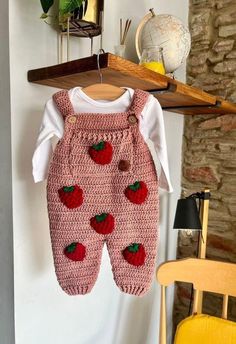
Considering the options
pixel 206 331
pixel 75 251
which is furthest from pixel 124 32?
pixel 206 331

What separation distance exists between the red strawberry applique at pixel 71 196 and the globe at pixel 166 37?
0.68 metres

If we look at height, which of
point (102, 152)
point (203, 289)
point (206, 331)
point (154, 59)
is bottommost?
point (206, 331)

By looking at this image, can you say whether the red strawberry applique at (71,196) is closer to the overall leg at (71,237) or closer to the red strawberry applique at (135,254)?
the overall leg at (71,237)

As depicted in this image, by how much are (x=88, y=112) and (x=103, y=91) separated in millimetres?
67

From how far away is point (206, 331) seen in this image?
1144 millimetres

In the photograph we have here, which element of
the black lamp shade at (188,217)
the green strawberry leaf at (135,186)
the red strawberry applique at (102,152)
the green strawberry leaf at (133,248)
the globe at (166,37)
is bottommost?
the black lamp shade at (188,217)

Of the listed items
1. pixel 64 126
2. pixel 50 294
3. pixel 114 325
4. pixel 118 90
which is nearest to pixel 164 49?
pixel 118 90

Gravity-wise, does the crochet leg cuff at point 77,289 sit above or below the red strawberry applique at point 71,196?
below

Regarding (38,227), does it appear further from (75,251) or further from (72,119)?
(72,119)

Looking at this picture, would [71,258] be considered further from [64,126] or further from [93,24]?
[93,24]

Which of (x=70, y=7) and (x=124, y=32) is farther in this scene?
(x=124, y=32)

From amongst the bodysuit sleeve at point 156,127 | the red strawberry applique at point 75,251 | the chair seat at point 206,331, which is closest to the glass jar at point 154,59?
the bodysuit sleeve at point 156,127

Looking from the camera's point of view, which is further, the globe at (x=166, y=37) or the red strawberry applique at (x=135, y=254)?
the globe at (x=166, y=37)

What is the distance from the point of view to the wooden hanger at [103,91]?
78cm
